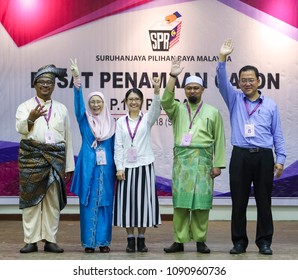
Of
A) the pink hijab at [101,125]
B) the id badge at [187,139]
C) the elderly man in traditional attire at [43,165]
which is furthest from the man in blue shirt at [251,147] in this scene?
the elderly man in traditional attire at [43,165]

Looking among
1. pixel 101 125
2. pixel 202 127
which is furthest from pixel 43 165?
pixel 202 127

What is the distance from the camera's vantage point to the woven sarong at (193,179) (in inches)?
287

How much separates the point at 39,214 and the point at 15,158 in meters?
2.78

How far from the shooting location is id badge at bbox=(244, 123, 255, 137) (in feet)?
23.4

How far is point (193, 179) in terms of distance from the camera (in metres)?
7.32

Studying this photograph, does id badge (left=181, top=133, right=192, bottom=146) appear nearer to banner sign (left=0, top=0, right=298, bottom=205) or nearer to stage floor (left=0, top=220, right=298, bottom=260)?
stage floor (left=0, top=220, right=298, bottom=260)

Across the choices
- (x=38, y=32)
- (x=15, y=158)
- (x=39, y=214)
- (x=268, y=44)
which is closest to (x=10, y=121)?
(x=15, y=158)

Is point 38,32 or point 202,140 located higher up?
point 38,32

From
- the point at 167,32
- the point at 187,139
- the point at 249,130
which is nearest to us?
the point at 249,130

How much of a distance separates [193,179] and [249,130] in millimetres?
712

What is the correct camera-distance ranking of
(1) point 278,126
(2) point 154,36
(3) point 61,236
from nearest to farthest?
(1) point 278,126
(3) point 61,236
(2) point 154,36

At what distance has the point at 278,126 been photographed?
7281 mm

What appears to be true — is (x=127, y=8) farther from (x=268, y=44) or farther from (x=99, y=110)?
(x=99, y=110)

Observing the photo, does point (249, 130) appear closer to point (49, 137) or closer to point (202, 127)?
point (202, 127)
